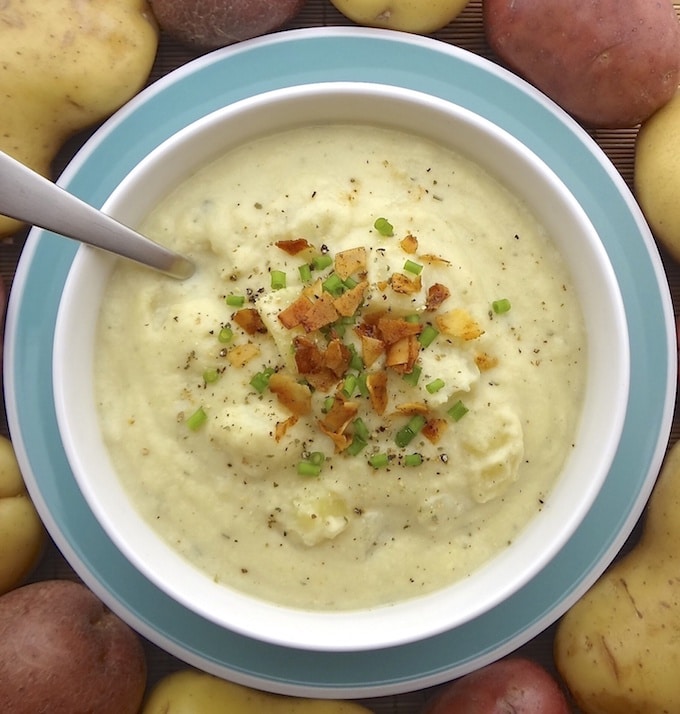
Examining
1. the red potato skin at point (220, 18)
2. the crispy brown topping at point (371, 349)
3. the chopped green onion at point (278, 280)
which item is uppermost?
the red potato skin at point (220, 18)

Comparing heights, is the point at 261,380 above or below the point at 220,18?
below

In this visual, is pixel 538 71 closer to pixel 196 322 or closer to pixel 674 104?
pixel 674 104

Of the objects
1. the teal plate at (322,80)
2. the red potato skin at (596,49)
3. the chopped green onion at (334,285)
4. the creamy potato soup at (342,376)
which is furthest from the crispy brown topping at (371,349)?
the red potato skin at (596,49)

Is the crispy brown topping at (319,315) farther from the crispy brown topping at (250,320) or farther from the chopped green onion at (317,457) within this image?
the chopped green onion at (317,457)

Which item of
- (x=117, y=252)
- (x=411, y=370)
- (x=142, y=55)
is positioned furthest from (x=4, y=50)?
(x=411, y=370)

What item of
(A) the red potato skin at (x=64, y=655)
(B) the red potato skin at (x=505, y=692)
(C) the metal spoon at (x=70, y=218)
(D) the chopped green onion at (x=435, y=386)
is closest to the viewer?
(C) the metal spoon at (x=70, y=218)

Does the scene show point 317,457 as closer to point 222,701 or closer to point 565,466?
point 565,466

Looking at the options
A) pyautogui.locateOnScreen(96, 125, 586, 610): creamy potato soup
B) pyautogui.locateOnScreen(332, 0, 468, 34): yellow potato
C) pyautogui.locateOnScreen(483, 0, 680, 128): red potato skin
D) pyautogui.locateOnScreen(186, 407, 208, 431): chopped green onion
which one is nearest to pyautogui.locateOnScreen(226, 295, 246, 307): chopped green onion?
pyautogui.locateOnScreen(96, 125, 586, 610): creamy potato soup

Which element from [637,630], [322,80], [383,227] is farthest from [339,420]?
[637,630]
